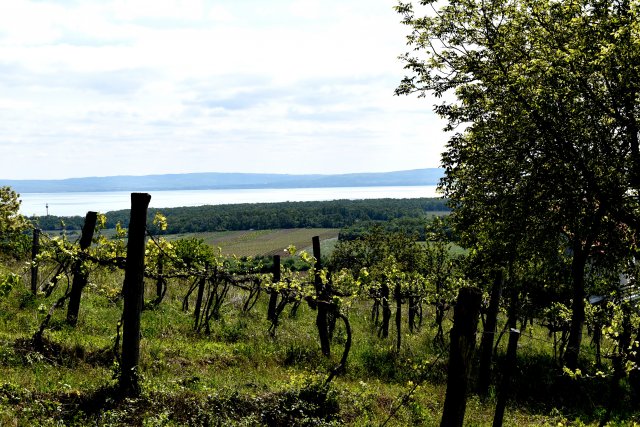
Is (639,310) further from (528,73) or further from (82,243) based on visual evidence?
(82,243)

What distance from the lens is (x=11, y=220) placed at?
23.4m

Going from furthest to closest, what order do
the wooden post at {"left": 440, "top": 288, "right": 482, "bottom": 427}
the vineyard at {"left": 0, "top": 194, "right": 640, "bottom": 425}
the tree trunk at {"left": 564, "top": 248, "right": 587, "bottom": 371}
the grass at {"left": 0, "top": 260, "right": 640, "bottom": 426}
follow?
the tree trunk at {"left": 564, "top": 248, "right": 587, "bottom": 371}, the grass at {"left": 0, "top": 260, "right": 640, "bottom": 426}, the vineyard at {"left": 0, "top": 194, "right": 640, "bottom": 425}, the wooden post at {"left": 440, "top": 288, "right": 482, "bottom": 427}

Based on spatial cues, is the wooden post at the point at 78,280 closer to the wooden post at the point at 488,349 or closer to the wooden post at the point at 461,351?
the wooden post at the point at 461,351

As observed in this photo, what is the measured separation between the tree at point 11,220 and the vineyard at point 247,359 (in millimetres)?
5805

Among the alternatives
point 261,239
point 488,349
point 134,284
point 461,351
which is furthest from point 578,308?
point 261,239

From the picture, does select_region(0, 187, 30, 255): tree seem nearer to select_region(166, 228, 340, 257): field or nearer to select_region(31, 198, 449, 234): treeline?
select_region(166, 228, 340, 257): field

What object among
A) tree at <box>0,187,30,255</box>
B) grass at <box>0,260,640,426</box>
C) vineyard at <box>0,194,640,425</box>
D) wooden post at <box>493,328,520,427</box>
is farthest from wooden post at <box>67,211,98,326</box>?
tree at <box>0,187,30,255</box>

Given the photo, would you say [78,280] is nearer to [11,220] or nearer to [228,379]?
[228,379]

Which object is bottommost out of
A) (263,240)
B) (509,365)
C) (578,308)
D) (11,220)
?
(263,240)

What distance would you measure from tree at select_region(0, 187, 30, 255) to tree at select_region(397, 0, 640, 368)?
1940 centimetres

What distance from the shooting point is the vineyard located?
833 cm

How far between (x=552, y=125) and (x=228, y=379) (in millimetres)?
9778

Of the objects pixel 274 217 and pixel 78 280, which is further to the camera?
pixel 274 217

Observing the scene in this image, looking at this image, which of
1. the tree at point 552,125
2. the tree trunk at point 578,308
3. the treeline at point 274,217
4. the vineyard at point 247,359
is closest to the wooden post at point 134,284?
the vineyard at point 247,359
